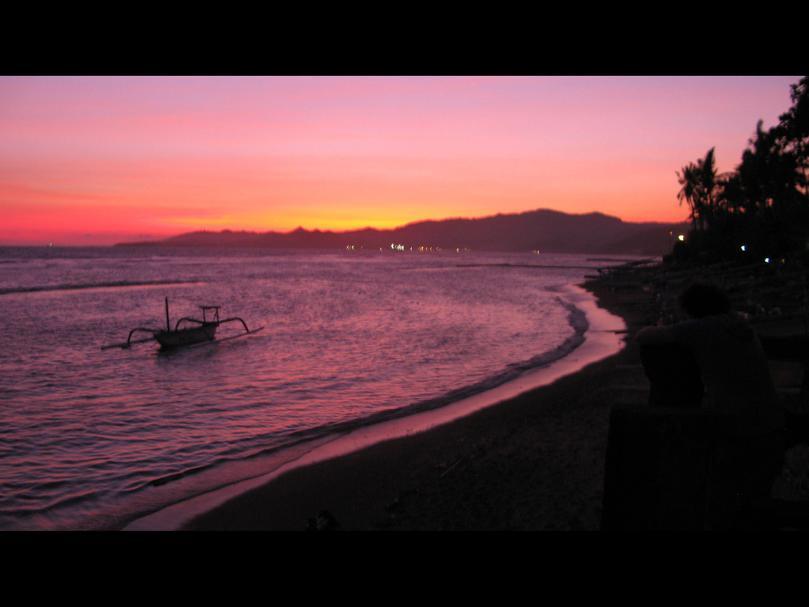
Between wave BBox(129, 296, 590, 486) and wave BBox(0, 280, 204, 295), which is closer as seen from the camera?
wave BBox(129, 296, 590, 486)

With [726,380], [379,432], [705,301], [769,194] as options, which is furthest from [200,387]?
[769,194]

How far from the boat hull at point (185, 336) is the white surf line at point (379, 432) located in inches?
551

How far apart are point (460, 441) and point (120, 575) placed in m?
9.98

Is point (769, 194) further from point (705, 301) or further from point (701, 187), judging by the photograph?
point (705, 301)

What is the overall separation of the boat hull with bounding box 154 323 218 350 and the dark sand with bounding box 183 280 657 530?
50.6 feet

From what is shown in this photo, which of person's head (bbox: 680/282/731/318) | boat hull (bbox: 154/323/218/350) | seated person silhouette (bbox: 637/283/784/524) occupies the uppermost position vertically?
person's head (bbox: 680/282/731/318)

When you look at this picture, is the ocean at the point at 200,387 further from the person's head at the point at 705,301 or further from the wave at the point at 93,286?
the wave at the point at 93,286

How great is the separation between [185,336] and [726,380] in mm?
24457

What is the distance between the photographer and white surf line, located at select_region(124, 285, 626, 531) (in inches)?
339

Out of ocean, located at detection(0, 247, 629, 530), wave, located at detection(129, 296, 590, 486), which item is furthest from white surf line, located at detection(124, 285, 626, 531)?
ocean, located at detection(0, 247, 629, 530)

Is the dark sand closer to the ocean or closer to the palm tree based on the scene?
the ocean

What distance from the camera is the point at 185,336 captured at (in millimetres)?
24688

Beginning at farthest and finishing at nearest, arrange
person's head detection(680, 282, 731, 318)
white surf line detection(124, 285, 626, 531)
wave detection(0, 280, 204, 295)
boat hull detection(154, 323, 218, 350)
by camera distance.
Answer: wave detection(0, 280, 204, 295) → boat hull detection(154, 323, 218, 350) → white surf line detection(124, 285, 626, 531) → person's head detection(680, 282, 731, 318)

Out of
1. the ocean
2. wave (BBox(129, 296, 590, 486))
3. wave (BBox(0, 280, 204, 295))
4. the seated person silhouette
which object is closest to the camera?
the seated person silhouette
